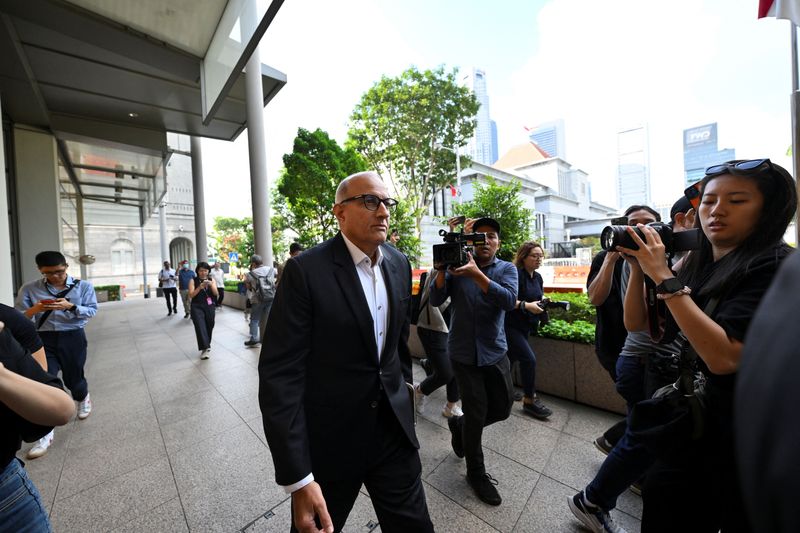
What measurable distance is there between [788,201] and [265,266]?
7882 mm

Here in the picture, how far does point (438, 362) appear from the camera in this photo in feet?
12.3

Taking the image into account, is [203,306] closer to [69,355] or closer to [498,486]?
[69,355]

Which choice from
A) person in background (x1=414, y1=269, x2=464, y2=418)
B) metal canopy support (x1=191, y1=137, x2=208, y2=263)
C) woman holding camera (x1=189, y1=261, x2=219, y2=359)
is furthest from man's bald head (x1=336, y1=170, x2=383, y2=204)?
metal canopy support (x1=191, y1=137, x2=208, y2=263)

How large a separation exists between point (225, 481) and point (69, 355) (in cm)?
291

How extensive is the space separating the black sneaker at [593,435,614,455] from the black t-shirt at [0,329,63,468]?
3.59 metres

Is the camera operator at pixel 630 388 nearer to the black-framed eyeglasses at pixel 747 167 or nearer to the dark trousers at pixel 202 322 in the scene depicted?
the black-framed eyeglasses at pixel 747 167

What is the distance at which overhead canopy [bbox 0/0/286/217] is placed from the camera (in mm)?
5242

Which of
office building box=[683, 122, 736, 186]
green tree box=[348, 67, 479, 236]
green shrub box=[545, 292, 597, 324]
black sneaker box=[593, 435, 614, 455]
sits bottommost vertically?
black sneaker box=[593, 435, 614, 455]

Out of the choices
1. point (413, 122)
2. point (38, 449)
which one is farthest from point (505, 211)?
point (38, 449)

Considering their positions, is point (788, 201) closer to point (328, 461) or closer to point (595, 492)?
point (595, 492)

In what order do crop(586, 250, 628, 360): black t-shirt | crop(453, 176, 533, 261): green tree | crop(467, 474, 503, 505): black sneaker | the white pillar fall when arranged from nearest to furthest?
crop(467, 474, 503, 505): black sneaker < crop(586, 250, 628, 360): black t-shirt < the white pillar < crop(453, 176, 533, 261): green tree

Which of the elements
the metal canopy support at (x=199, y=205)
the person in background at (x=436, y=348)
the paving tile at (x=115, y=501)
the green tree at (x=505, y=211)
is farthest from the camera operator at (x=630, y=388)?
the metal canopy support at (x=199, y=205)

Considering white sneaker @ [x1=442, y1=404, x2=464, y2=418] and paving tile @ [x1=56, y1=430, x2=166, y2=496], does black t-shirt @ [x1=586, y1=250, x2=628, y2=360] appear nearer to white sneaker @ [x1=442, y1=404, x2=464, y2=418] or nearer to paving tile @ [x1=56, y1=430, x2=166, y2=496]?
white sneaker @ [x1=442, y1=404, x2=464, y2=418]

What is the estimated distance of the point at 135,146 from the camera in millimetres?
11195
